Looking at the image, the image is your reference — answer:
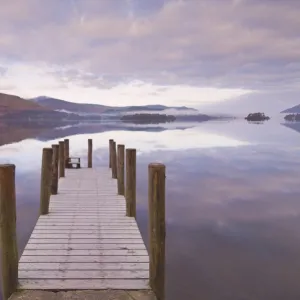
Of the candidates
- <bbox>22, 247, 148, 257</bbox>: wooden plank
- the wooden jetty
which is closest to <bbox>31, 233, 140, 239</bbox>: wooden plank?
the wooden jetty

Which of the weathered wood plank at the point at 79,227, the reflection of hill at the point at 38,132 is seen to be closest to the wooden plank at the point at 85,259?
the weathered wood plank at the point at 79,227

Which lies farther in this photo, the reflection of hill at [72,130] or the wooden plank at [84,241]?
the reflection of hill at [72,130]

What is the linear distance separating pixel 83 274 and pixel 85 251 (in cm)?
90

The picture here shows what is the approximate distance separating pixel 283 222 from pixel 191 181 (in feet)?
25.3

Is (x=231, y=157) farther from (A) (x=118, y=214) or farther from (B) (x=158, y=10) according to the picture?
(A) (x=118, y=214)

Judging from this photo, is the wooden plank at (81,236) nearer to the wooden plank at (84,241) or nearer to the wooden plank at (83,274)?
the wooden plank at (84,241)

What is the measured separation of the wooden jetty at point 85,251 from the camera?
4.96 m

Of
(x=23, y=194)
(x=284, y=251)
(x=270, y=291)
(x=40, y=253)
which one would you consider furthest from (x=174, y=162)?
(x=40, y=253)

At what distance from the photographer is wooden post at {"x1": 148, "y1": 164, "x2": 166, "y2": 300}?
16.7 ft

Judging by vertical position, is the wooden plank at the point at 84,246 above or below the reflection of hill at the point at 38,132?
above

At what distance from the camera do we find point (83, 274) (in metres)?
5.43

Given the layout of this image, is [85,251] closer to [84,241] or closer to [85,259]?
[85,259]

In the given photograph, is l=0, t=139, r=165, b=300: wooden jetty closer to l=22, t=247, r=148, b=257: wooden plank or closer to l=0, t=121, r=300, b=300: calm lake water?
l=22, t=247, r=148, b=257: wooden plank

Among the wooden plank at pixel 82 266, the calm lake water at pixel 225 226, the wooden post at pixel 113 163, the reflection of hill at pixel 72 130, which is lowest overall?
the calm lake water at pixel 225 226
